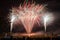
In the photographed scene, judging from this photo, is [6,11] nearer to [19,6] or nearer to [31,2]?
[19,6]

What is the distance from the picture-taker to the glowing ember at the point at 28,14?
15.4 ft

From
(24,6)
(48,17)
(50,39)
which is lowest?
(50,39)

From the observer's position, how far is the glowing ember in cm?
470

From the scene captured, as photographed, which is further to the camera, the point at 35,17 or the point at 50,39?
the point at 35,17

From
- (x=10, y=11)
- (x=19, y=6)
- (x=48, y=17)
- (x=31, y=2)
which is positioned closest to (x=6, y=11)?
(x=10, y=11)

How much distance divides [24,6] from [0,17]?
759mm

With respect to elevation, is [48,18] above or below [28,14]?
below

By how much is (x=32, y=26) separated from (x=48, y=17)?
523 mm

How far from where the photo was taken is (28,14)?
15.4ft

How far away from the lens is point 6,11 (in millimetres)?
4719

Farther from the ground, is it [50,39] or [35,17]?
[35,17]

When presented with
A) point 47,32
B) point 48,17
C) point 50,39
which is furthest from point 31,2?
point 50,39

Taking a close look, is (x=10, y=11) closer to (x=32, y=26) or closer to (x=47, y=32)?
(x=32, y=26)

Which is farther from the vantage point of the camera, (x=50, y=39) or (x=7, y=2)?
(x=7, y=2)
